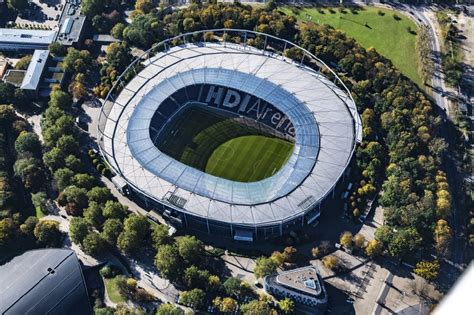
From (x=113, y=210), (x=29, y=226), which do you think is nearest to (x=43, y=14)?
(x=29, y=226)

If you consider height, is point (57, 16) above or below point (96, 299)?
above

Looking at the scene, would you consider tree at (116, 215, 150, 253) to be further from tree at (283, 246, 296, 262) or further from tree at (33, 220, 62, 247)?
tree at (283, 246, 296, 262)

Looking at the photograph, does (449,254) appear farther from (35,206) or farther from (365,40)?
(35,206)

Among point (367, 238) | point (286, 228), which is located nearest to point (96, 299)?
point (286, 228)

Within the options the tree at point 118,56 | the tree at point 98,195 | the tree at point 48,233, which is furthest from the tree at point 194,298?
the tree at point 118,56

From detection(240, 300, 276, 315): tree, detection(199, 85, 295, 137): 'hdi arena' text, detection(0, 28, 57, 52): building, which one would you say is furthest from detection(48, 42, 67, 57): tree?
detection(240, 300, 276, 315): tree

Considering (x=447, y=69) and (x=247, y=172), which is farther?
(x=447, y=69)
